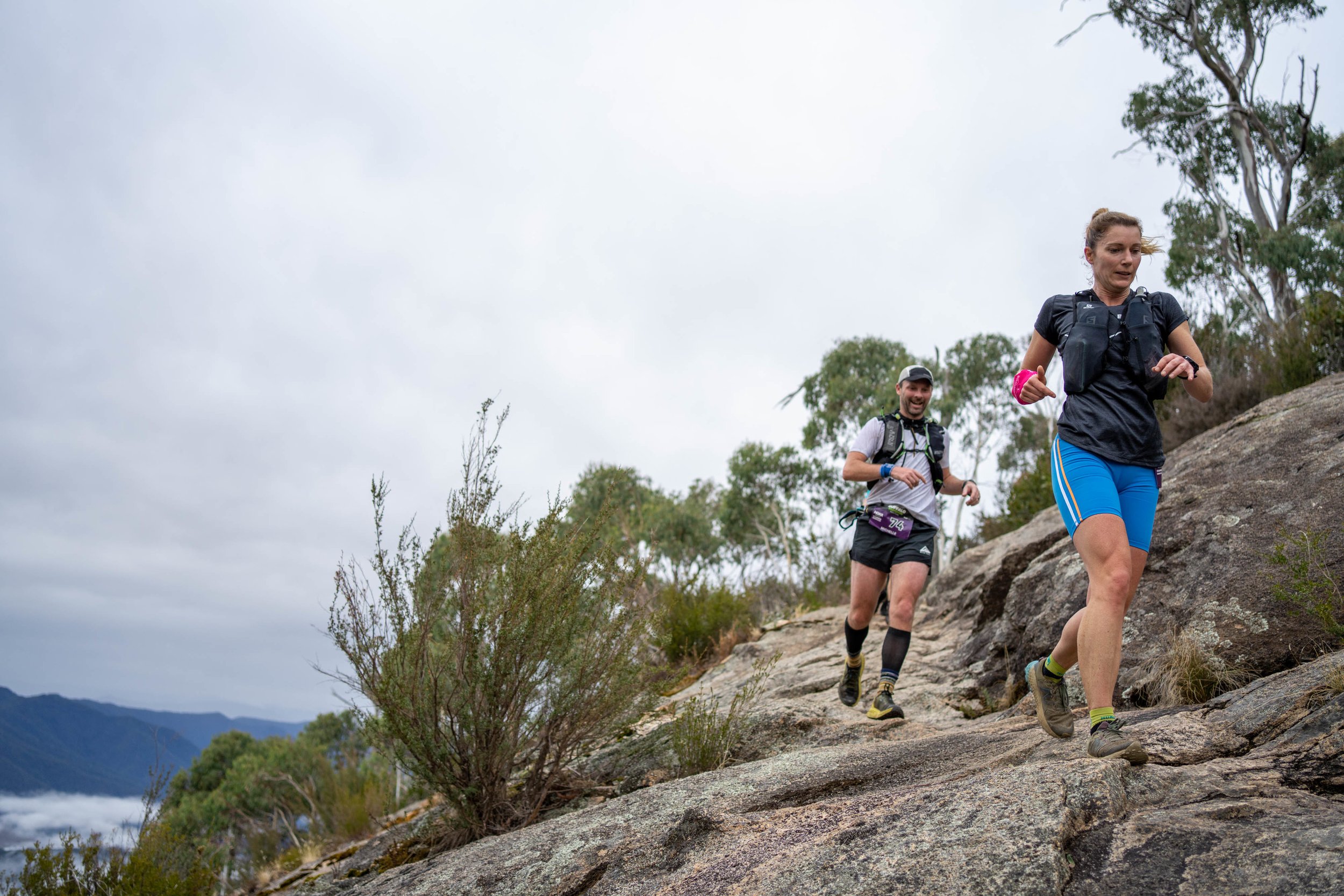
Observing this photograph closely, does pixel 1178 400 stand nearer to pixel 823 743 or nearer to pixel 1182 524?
pixel 1182 524

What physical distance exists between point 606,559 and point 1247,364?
685 cm

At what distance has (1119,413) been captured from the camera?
2.87 metres

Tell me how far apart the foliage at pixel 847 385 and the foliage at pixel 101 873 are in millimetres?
21090

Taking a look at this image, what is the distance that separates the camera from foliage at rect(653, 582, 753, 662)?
889cm

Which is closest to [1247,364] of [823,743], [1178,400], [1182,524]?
[1178,400]

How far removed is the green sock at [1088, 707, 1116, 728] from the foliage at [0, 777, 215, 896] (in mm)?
5138

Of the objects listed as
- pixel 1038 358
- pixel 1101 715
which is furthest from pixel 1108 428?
pixel 1101 715

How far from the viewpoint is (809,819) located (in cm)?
276

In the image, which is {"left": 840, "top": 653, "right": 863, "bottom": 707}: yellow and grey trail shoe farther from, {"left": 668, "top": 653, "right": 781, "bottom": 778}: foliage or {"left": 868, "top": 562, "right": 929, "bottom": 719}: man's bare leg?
{"left": 668, "top": 653, "right": 781, "bottom": 778}: foliage

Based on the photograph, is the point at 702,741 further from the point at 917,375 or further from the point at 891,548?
the point at 917,375

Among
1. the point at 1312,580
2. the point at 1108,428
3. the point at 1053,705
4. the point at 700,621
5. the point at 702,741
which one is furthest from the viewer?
the point at 700,621

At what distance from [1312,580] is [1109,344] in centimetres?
162

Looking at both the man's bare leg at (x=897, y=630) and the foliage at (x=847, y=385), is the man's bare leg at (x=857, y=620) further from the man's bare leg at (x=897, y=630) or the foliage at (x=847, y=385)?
the foliage at (x=847, y=385)

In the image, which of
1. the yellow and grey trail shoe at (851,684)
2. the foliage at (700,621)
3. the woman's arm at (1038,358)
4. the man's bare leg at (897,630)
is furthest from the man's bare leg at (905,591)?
the foliage at (700,621)
